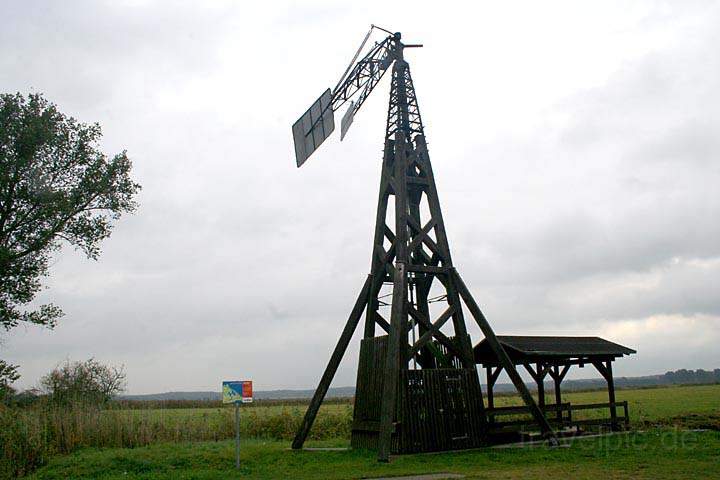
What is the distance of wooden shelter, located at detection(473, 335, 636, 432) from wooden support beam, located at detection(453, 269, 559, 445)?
1.18 m

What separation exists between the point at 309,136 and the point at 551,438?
1088cm

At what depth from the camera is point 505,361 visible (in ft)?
55.0

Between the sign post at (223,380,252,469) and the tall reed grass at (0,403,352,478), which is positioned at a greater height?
the sign post at (223,380,252,469)

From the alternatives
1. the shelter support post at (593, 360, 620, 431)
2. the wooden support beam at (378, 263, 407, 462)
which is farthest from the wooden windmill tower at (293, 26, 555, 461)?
the shelter support post at (593, 360, 620, 431)

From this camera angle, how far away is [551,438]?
16641 mm

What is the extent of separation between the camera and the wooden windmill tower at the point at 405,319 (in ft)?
51.0

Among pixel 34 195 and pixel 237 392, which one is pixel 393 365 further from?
pixel 34 195

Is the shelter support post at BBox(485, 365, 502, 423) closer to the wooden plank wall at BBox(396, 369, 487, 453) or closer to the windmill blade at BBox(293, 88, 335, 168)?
the wooden plank wall at BBox(396, 369, 487, 453)

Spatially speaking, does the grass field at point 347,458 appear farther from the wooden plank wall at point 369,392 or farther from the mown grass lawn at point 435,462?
Result: the wooden plank wall at point 369,392

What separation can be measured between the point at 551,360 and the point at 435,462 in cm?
774

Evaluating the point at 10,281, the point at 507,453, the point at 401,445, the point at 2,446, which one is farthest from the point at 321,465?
the point at 10,281

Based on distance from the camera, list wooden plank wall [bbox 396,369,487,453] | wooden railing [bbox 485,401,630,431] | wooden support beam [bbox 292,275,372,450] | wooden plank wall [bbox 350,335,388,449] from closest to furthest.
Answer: wooden plank wall [bbox 396,369,487,453]
wooden plank wall [bbox 350,335,388,449]
wooden support beam [bbox 292,275,372,450]
wooden railing [bbox 485,401,630,431]

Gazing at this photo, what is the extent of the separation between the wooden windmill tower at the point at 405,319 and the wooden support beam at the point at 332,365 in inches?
1.1

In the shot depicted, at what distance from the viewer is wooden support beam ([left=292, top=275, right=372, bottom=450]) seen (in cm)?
1719
